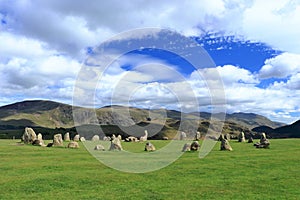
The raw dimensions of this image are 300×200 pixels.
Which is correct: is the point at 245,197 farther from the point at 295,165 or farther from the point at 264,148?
the point at 264,148

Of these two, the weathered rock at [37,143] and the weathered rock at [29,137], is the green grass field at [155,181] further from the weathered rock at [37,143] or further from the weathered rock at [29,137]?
the weathered rock at [29,137]

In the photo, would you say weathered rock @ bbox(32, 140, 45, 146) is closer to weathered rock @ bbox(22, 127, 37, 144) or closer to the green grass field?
weathered rock @ bbox(22, 127, 37, 144)

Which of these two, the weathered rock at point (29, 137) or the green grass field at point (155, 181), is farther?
the weathered rock at point (29, 137)

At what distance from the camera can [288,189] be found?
21.4 m

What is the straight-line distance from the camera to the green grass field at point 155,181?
65.8ft

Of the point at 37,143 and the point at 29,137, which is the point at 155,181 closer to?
the point at 37,143

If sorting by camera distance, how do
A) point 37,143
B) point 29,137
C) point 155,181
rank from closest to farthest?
point 155,181
point 37,143
point 29,137

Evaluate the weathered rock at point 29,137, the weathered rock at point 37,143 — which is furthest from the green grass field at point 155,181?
the weathered rock at point 29,137

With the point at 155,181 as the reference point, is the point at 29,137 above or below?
above

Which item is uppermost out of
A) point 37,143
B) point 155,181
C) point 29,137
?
point 29,137

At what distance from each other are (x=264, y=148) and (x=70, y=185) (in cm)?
3717

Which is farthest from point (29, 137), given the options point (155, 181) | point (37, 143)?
point (155, 181)

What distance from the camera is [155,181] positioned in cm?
2444

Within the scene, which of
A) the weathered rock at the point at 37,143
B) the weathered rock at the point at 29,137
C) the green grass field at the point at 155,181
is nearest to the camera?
the green grass field at the point at 155,181
